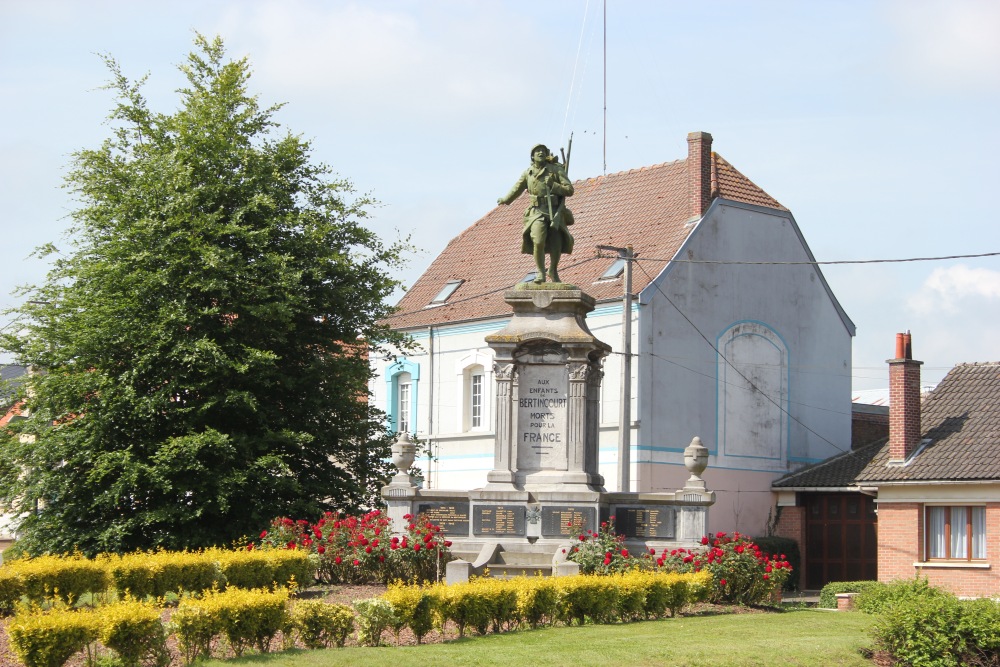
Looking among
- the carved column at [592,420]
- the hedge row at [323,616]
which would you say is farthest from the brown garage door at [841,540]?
the hedge row at [323,616]

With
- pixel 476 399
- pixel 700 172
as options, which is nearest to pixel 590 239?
pixel 700 172

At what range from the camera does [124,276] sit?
25.8m

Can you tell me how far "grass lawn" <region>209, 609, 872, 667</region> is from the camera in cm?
1323

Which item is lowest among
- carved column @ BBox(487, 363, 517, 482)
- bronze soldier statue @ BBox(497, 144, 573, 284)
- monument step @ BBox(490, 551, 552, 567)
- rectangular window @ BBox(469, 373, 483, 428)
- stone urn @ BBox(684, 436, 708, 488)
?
monument step @ BBox(490, 551, 552, 567)

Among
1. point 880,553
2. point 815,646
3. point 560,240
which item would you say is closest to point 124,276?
point 560,240

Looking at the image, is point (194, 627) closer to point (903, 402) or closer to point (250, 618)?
point (250, 618)

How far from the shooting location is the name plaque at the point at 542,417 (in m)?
21.7

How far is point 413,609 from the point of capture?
47.9 feet

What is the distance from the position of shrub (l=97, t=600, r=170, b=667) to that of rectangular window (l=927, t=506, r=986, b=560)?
24.0 meters

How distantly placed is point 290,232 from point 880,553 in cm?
1708

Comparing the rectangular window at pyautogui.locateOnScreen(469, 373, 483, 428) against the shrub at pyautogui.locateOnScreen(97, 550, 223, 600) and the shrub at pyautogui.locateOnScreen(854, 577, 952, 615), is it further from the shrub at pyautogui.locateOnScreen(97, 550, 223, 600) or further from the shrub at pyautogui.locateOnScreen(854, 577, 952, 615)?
the shrub at pyautogui.locateOnScreen(97, 550, 223, 600)

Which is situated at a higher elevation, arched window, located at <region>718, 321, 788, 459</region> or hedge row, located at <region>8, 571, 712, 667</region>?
arched window, located at <region>718, 321, 788, 459</region>

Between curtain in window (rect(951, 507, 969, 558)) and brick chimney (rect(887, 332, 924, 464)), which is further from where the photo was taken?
brick chimney (rect(887, 332, 924, 464))

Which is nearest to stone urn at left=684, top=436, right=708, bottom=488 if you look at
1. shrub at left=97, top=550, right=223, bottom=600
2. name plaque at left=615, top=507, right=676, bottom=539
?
name plaque at left=615, top=507, right=676, bottom=539
